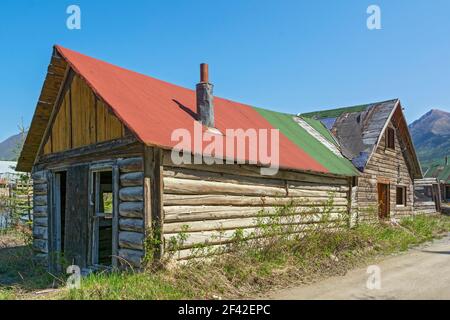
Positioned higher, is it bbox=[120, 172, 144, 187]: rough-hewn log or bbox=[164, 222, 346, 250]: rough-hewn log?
bbox=[120, 172, 144, 187]: rough-hewn log

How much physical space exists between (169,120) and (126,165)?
1.51 meters

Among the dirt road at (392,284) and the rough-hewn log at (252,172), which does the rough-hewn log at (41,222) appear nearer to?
the rough-hewn log at (252,172)

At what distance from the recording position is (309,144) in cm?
1470

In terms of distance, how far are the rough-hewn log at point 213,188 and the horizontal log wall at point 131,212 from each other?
0.60 meters

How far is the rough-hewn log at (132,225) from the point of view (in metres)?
7.79

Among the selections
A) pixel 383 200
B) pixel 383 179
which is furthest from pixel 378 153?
pixel 383 200

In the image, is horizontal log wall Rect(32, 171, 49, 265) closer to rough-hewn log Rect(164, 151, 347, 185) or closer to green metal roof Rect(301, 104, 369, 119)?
rough-hewn log Rect(164, 151, 347, 185)

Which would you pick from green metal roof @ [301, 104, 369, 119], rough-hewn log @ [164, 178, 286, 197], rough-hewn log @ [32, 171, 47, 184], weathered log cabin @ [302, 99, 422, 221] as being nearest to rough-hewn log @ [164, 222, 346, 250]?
rough-hewn log @ [164, 178, 286, 197]

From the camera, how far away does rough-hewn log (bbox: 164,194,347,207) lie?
8.03 metres

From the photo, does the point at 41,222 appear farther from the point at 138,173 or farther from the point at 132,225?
the point at 138,173
